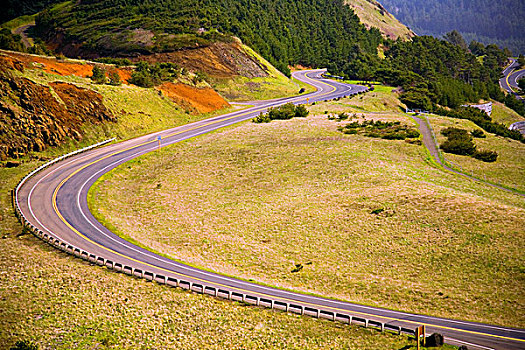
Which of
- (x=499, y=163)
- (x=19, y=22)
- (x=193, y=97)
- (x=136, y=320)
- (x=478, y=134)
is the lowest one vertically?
(x=136, y=320)

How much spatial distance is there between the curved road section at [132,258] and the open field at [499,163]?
29.9 metres

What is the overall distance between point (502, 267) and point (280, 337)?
56.5ft

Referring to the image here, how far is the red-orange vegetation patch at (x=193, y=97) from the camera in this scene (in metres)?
80.4

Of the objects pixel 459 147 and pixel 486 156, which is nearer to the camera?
pixel 486 156

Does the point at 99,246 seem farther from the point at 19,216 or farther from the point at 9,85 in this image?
the point at 9,85

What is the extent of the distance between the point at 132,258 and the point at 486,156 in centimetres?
4773

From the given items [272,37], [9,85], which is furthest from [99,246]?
[272,37]

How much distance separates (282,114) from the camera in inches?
3063

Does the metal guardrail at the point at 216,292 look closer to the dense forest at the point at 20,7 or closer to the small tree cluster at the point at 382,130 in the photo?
the small tree cluster at the point at 382,130

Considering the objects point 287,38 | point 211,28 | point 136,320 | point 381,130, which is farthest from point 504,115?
point 136,320

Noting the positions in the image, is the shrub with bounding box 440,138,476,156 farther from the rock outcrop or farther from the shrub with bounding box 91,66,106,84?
the shrub with bounding box 91,66,106,84

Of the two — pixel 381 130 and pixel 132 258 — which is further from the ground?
pixel 381 130

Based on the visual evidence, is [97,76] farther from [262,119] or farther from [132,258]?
[132,258]

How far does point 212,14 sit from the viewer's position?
12712 cm
